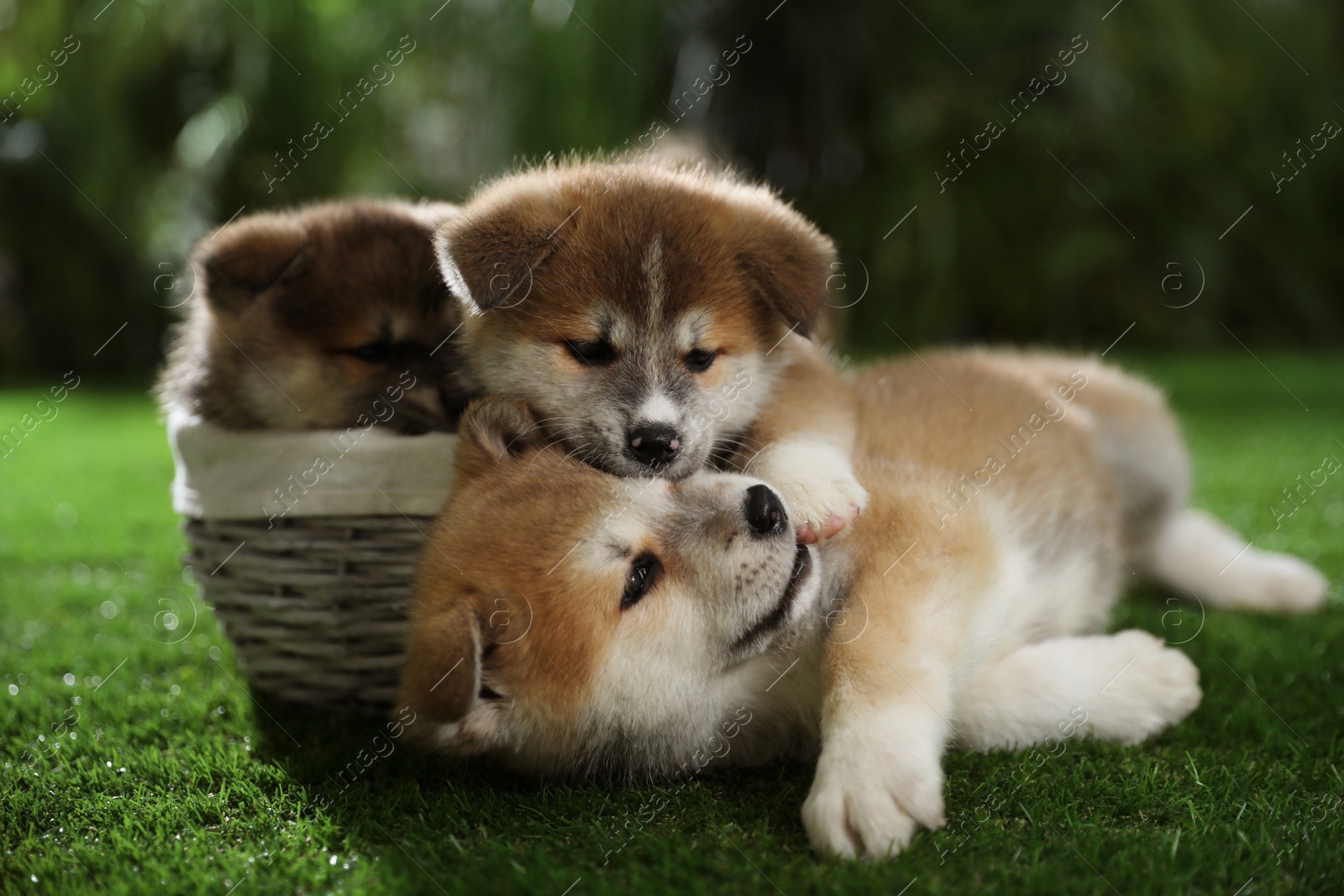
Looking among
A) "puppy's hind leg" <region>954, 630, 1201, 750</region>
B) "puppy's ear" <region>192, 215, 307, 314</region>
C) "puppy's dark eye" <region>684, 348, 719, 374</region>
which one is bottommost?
"puppy's hind leg" <region>954, 630, 1201, 750</region>

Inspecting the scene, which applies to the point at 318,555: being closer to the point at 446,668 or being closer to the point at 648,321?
the point at 446,668

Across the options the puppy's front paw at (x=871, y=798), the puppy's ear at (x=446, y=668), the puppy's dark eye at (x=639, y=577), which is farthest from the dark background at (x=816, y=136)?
the puppy's front paw at (x=871, y=798)

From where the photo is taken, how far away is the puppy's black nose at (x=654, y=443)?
175cm

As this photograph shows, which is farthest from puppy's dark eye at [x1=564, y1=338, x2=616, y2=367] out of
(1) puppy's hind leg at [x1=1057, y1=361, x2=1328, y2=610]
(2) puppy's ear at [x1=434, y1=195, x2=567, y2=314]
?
(1) puppy's hind leg at [x1=1057, y1=361, x2=1328, y2=610]

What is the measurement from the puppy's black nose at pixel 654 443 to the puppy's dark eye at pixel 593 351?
0.18 meters

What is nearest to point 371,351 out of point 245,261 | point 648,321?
point 245,261

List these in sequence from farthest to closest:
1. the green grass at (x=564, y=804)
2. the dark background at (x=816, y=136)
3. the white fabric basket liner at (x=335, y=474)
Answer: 1. the dark background at (x=816, y=136)
2. the white fabric basket liner at (x=335, y=474)
3. the green grass at (x=564, y=804)

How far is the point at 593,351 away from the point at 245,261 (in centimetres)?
84

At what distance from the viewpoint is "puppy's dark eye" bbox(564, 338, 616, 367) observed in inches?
72.9

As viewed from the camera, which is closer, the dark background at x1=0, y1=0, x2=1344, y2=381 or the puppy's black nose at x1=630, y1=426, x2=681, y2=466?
the puppy's black nose at x1=630, y1=426, x2=681, y2=466

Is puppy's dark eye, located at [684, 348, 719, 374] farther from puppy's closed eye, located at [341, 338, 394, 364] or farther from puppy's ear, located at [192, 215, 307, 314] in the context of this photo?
puppy's ear, located at [192, 215, 307, 314]

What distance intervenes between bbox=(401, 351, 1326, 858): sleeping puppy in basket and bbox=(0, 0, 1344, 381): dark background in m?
3.51

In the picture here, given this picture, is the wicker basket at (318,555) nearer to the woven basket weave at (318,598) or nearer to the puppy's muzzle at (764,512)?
the woven basket weave at (318,598)

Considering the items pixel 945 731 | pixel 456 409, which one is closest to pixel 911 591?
pixel 945 731
